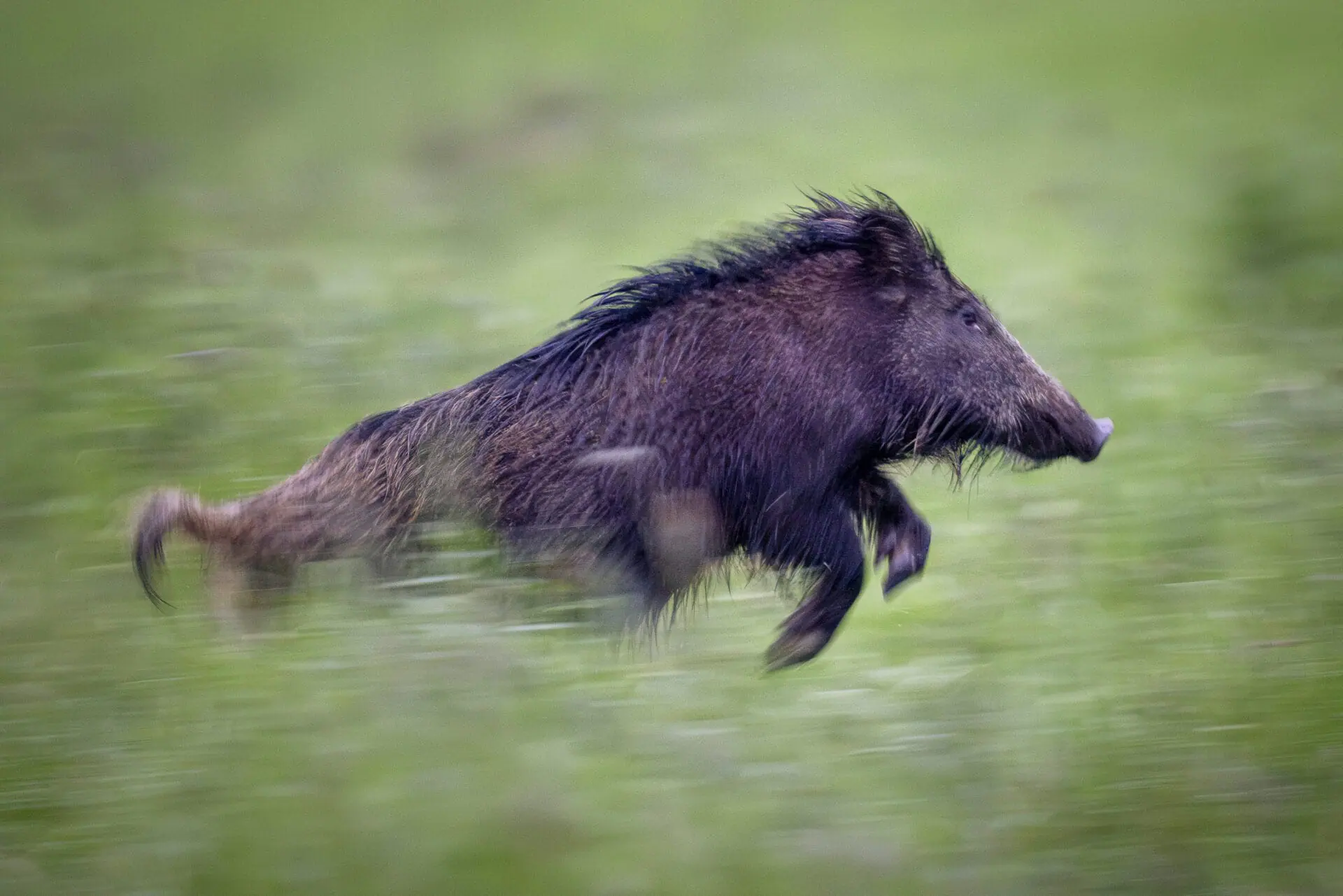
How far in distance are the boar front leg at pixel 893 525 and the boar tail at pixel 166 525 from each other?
1744 millimetres

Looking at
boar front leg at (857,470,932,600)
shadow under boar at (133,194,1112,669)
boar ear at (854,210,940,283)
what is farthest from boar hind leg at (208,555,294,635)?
boar ear at (854,210,940,283)

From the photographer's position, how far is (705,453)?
3.62m

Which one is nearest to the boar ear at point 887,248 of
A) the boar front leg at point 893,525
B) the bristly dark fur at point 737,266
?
the bristly dark fur at point 737,266

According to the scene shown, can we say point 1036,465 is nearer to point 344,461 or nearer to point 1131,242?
point 344,461

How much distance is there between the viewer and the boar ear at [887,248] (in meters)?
3.89

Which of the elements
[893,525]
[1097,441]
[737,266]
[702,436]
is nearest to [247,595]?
[702,436]

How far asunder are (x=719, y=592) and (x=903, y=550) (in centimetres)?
113

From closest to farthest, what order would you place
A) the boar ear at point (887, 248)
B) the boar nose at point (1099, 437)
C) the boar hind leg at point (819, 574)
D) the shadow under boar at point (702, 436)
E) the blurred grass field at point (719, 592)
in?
1. the blurred grass field at point (719, 592)
2. the shadow under boar at point (702, 436)
3. the boar hind leg at point (819, 574)
4. the boar ear at point (887, 248)
5. the boar nose at point (1099, 437)

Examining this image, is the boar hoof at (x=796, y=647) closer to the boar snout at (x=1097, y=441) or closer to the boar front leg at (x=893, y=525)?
the boar front leg at (x=893, y=525)

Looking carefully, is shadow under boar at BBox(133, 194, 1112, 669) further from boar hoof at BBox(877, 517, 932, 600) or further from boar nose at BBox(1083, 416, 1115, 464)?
boar nose at BBox(1083, 416, 1115, 464)

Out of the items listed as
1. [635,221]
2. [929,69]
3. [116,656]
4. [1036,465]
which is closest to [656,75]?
[929,69]

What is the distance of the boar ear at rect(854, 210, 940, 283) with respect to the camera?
3887mm

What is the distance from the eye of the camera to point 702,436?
3.63 meters

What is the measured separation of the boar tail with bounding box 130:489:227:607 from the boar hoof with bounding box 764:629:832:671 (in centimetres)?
148
